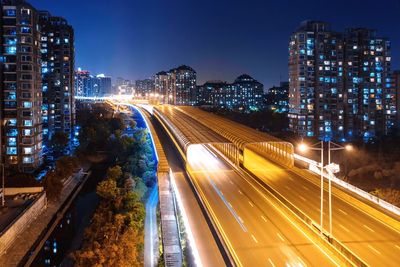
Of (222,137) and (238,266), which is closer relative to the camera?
(238,266)

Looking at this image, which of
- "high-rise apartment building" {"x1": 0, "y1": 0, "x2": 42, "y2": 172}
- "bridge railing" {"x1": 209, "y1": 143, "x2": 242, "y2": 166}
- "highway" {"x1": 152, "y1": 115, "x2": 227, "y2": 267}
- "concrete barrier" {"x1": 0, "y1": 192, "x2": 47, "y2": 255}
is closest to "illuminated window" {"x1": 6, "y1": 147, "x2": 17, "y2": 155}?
"high-rise apartment building" {"x1": 0, "y1": 0, "x2": 42, "y2": 172}

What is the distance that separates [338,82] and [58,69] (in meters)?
43.2

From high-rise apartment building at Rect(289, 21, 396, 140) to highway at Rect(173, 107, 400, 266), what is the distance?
109ft

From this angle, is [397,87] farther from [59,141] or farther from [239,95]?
[239,95]

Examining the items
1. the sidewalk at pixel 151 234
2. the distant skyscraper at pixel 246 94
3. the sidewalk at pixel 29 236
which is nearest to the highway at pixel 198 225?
the sidewalk at pixel 151 234

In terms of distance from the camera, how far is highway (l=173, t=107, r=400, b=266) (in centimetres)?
1790

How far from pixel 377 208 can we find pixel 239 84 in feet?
395

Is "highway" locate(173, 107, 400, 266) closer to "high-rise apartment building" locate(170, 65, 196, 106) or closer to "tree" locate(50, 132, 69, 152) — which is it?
"tree" locate(50, 132, 69, 152)

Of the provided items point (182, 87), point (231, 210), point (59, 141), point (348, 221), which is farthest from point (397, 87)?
point (182, 87)

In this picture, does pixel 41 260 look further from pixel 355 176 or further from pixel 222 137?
pixel 355 176

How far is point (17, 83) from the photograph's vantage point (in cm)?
4275

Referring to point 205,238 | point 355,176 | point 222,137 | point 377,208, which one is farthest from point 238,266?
point 355,176

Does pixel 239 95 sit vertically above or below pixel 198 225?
above

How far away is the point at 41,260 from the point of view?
25.0m
